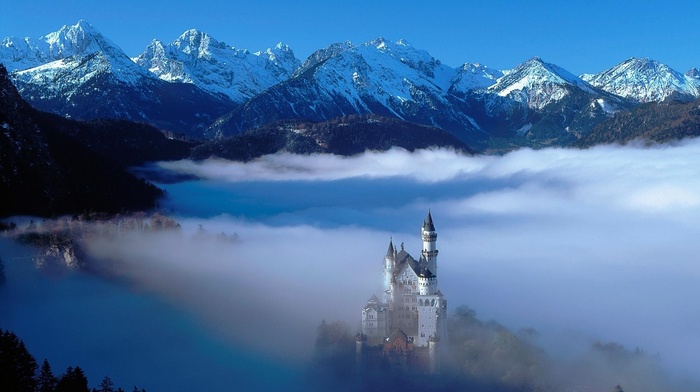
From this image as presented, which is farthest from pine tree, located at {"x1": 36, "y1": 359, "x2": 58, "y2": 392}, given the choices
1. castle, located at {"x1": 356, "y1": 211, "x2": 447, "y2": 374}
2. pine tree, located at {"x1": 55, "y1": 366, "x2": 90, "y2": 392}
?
castle, located at {"x1": 356, "y1": 211, "x2": 447, "y2": 374}

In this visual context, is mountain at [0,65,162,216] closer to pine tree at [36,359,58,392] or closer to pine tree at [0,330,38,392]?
pine tree at [0,330,38,392]

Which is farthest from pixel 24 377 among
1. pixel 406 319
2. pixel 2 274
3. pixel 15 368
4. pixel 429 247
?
pixel 2 274

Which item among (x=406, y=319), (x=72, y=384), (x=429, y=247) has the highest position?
(x=429, y=247)

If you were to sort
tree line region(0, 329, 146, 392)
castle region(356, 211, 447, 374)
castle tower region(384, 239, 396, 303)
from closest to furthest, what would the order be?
1. tree line region(0, 329, 146, 392)
2. castle region(356, 211, 447, 374)
3. castle tower region(384, 239, 396, 303)

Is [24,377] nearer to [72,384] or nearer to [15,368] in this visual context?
[15,368]

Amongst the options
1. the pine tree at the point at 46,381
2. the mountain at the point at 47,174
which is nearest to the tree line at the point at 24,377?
the pine tree at the point at 46,381

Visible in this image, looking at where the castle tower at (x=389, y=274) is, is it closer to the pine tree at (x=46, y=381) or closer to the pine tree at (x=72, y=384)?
the pine tree at (x=72, y=384)
